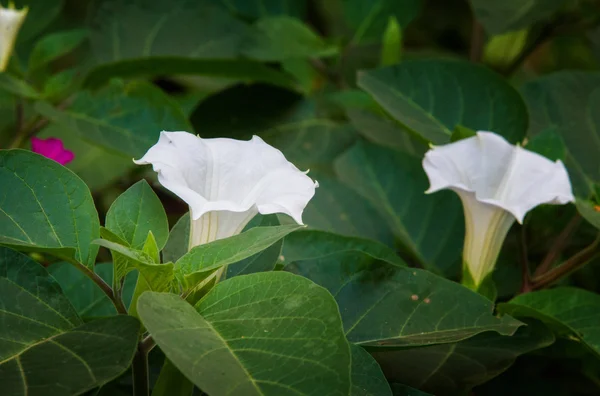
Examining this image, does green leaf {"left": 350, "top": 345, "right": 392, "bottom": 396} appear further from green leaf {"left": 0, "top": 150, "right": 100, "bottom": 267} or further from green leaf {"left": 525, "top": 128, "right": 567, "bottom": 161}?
green leaf {"left": 525, "top": 128, "right": 567, "bottom": 161}

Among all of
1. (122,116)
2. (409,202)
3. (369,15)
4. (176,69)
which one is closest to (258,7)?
(369,15)

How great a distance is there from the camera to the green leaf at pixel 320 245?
0.59 m

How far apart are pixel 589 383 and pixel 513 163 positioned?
318 mm

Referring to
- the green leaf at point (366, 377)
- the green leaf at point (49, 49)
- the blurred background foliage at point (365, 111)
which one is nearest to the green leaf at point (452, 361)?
the blurred background foliage at point (365, 111)

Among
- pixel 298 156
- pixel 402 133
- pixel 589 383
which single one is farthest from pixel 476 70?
pixel 589 383

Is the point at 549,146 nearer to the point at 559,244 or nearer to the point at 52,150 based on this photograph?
the point at 559,244

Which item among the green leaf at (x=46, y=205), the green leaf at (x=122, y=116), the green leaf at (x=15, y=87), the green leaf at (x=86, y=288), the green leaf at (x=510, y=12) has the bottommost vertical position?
the green leaf at (x=86, y=288)

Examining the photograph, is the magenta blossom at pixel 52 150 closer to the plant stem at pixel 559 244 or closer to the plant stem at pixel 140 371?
the plant stem at pixel 140 371

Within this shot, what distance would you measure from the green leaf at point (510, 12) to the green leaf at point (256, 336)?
1.96 feet

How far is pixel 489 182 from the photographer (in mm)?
608

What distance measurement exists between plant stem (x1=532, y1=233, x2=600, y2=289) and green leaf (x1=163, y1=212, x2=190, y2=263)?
33cm

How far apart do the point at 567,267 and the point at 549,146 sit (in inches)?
4.6

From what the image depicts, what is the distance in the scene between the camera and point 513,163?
60 centimetres

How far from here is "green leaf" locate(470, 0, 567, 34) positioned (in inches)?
35.6
